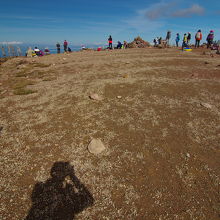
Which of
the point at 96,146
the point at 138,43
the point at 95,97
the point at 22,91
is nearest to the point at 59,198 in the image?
the point at 96,146

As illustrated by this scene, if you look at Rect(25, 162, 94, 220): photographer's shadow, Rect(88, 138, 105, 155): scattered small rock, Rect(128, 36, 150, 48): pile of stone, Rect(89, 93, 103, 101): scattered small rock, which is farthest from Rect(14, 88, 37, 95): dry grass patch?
Rect(128, 36, 150, 48): pile of stone

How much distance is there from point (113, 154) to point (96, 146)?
947mm

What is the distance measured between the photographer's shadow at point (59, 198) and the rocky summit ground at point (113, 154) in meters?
0.03

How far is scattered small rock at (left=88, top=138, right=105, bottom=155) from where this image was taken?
7.04m

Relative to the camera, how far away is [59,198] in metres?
5.12

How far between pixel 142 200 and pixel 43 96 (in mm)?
11774

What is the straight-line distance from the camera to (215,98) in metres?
12.3

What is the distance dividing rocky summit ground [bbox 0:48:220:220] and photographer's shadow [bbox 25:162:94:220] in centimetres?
3

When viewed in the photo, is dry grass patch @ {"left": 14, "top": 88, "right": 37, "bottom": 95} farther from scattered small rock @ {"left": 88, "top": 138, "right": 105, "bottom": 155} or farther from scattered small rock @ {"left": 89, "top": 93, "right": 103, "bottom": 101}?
scattered small rock @ {"left": 88, "top": 138, "right": 105, "bottom": 155}

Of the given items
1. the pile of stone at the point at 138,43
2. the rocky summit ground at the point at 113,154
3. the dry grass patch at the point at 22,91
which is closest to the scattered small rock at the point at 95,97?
the rocky summit ground at the point at 113,154

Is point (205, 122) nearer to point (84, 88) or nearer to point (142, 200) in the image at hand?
point (142, 200)

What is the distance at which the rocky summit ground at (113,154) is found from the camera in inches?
193

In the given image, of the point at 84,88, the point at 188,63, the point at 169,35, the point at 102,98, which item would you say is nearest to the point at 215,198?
the point at 102,98

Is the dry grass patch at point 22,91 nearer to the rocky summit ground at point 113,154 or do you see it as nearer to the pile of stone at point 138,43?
the rocky summit ground at point 113,154
